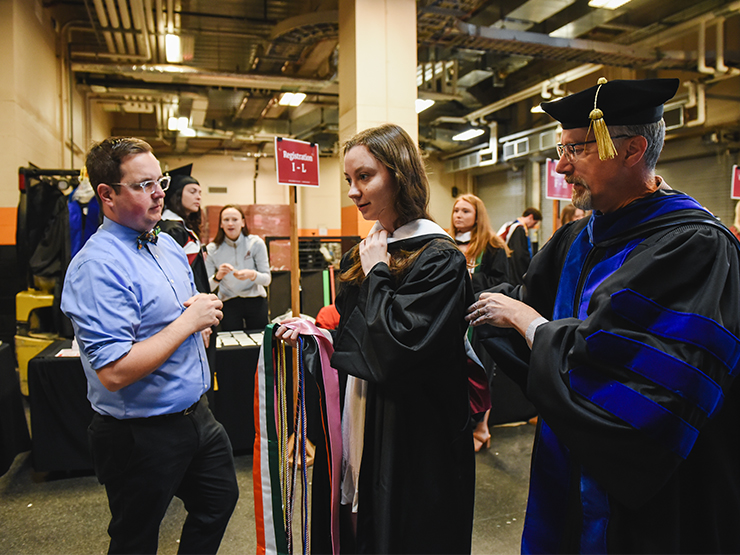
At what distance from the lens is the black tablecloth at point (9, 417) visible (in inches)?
109

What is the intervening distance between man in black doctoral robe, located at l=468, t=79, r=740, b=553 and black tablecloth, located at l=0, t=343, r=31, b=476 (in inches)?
112

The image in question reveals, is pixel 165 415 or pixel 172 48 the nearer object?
pixel 165 415

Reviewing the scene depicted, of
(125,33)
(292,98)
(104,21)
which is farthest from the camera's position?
(292,98)

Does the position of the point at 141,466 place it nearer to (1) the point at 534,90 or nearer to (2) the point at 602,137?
(2) the point at 602,137

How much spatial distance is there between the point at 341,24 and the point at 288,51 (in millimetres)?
1539

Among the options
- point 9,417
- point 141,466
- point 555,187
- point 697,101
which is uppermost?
point 697,101

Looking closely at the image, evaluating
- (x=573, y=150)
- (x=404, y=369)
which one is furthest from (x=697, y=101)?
(x=404, y=369)

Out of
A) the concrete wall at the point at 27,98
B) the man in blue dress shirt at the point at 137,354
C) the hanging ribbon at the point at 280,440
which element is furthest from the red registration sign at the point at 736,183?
the concrete wall at the point at 27,98

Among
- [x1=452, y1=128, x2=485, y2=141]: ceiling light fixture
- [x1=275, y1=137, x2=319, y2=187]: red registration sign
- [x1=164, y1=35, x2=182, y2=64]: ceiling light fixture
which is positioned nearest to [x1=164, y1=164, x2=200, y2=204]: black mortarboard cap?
[x1=275, y1=137, x2=319, y2=187]: red registration sign

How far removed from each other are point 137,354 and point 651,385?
3.95 feet

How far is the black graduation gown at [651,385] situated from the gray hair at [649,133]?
0.09 m

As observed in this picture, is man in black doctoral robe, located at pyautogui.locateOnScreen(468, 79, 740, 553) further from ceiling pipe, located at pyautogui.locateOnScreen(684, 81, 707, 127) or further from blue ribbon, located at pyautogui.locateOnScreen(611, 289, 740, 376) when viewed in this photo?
ceiling pipe, located at pyautogui.locateOnScreen(684, 81, 707, 127)

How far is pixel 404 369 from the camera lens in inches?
46.6

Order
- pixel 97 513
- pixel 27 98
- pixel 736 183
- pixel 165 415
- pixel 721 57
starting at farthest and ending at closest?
pixel 721 57 < pixel 27 98 < pixel 736 183 < pixel 97 513 < pixel 165 415
